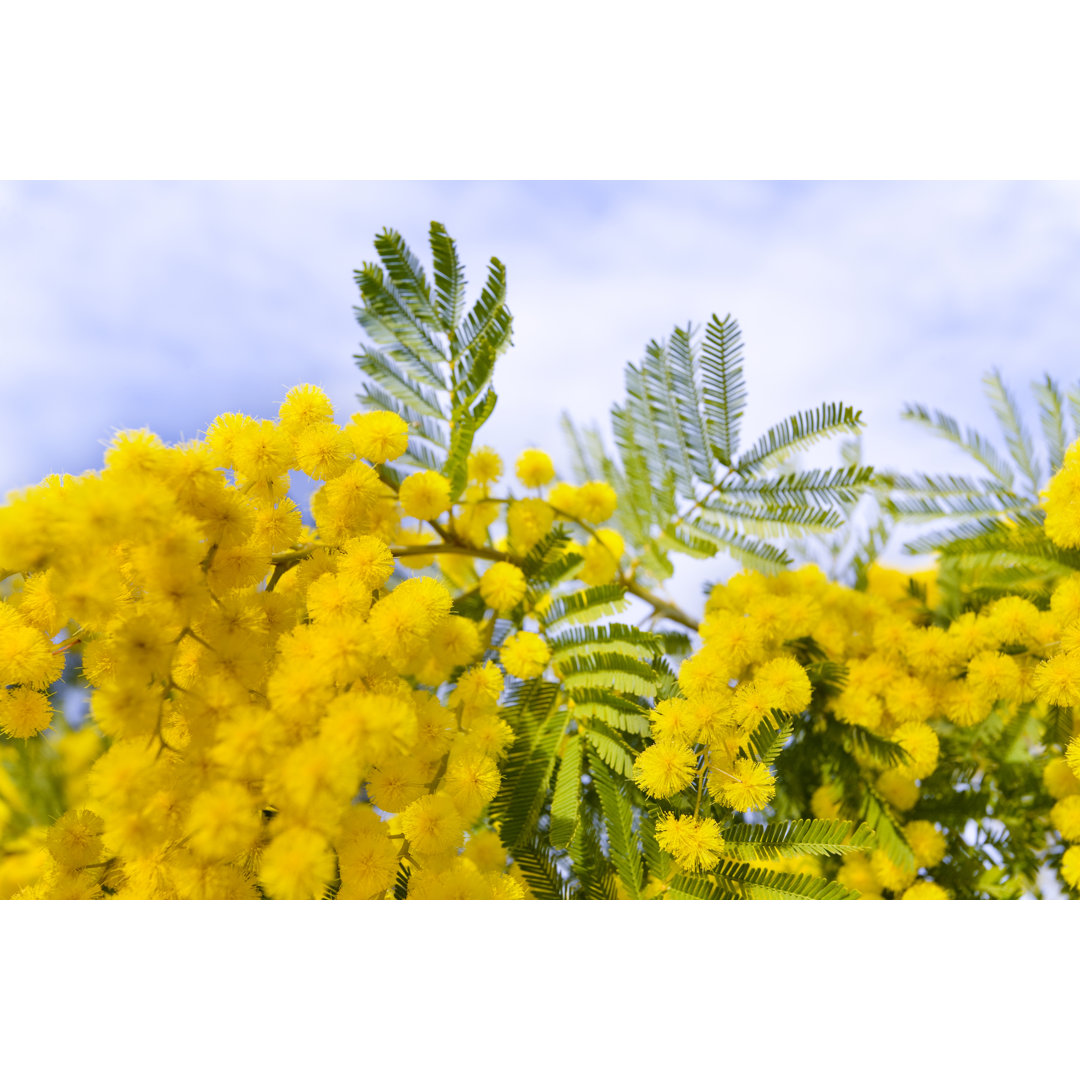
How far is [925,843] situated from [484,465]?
0.81 metres

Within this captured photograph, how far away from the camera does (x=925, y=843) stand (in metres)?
1.10

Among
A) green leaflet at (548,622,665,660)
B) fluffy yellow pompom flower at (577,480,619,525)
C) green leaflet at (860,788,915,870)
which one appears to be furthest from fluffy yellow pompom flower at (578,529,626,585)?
green leaflet at (860,788,915,870)

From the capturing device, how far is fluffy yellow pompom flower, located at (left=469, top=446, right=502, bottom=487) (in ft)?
3.64

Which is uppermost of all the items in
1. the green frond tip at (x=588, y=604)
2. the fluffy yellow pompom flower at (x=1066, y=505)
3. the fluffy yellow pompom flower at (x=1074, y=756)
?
the fluffy yellow pompom flower at (x=1066, y=505)

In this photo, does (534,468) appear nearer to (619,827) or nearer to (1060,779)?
(619,827)

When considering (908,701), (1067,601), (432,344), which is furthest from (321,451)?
Result: (1067,601)

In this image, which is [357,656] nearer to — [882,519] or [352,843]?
[352,843]

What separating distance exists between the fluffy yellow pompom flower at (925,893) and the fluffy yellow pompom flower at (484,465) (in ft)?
2.62

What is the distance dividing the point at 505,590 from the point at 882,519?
0.73 metres

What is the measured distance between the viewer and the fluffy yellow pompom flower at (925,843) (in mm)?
1104

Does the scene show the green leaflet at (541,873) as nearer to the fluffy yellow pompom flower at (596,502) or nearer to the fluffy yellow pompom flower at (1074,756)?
the fluffy yellow pompom flower at (596,502)

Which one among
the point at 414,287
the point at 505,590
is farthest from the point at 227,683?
the point at 414,287

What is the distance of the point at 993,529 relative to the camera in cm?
117

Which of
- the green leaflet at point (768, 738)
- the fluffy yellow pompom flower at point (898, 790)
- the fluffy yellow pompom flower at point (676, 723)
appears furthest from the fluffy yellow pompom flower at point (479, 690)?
the fluffy yellow pompom flower at point (898, 790)
